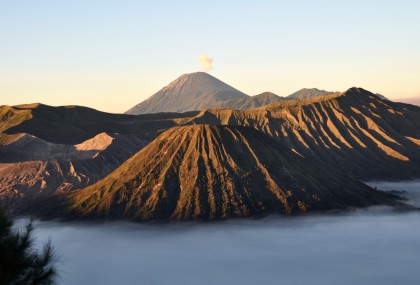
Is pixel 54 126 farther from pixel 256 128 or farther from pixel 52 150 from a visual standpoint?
pixel 256 128

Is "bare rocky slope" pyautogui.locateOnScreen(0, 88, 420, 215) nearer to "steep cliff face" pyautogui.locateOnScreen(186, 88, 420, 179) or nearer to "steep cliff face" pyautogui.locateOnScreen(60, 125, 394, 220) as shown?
"steep cliff face" pyautogui.locateOnScreen(186, 88, 420, 179)

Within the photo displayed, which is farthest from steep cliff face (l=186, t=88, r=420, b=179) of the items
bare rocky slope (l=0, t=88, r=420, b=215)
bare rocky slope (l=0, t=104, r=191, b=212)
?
bare rocky slope (l=0, t=104, r=191, b=212)

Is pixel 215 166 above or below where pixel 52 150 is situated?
below

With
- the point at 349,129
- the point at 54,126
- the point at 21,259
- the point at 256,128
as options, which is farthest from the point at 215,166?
the point at 54,126

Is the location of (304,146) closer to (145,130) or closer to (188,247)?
(145,130)

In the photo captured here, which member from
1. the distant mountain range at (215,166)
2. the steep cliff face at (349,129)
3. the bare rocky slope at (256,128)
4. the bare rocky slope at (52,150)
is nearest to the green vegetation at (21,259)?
the distant mountain range at (215,166)

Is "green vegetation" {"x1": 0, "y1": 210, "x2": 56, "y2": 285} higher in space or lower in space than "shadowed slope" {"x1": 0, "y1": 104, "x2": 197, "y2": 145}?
lower
